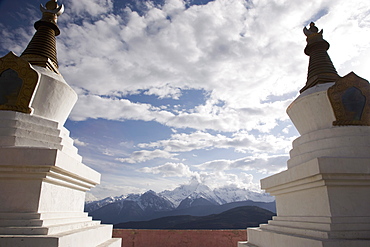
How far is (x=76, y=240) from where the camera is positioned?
443 cm

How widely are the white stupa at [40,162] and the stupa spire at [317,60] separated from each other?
20.1 ft

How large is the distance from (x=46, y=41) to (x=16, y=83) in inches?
79.3

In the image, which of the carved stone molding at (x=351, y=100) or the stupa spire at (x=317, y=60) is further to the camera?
the stupa spire at (x=317, y=60)

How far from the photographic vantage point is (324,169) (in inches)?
177

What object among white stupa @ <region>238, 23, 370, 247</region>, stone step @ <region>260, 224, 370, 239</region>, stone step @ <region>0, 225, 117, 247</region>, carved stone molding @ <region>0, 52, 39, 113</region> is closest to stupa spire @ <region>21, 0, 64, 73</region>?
carved stone molding @ <region>0, 52, 39, 113</region>

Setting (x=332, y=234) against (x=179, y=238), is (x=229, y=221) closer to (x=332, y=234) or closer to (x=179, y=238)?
(x=179, y=238)

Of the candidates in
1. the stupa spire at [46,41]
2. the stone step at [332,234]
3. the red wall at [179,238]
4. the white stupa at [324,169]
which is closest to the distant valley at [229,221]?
the red wall at [179,238]

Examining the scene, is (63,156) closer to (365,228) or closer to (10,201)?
(10,201)

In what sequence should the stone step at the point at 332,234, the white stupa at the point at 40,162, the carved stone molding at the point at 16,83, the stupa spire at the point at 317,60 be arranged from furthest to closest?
the stupa spire at the point at 317,60 < the carved stone molding at the point at 16,83 < the stone step at the point at 332,234 < the white stupa at the point at 40,162

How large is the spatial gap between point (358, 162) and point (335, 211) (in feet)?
3.19

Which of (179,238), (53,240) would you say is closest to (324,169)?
(53,240)

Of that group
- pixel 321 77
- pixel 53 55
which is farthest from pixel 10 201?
pixel 321 77

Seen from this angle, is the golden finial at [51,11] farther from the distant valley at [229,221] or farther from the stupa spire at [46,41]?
the distant valley at [229,221]

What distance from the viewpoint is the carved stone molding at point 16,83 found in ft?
16.6
